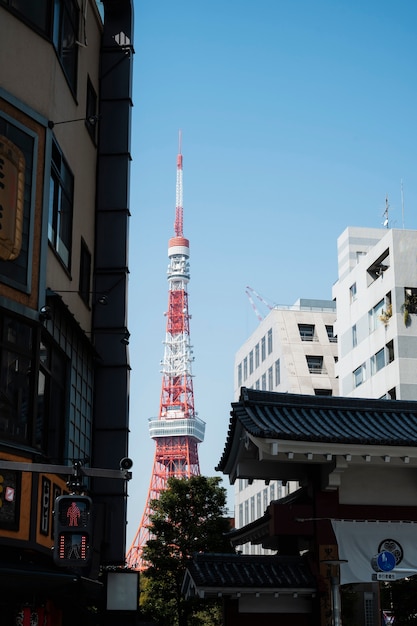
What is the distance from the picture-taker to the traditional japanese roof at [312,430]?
1834cm

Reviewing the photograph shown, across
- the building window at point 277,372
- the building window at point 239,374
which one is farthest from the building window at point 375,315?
the building window at point 239,374

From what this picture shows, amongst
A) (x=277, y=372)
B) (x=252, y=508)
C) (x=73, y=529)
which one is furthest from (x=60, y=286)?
(x=252, y=508)

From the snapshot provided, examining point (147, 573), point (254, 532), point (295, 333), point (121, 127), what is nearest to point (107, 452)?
point (254, 532)

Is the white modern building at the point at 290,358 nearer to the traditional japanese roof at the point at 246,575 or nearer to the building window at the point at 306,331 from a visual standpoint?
the building window at the point at 306,331

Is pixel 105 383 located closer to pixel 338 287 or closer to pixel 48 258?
pixel 48 258

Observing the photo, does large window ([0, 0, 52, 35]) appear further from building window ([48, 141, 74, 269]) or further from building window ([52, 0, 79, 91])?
building window ([48, 141, 74, 269])

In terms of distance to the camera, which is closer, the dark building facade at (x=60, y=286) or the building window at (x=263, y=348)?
the dark building facade at (x=60, y=286)

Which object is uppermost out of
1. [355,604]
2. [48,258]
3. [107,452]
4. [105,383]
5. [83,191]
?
[83,191]

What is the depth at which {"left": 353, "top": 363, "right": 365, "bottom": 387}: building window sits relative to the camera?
64012mm

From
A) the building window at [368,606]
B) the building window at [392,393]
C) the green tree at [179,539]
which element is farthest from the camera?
the building window at [392,393]

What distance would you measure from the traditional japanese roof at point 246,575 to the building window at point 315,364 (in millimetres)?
68612

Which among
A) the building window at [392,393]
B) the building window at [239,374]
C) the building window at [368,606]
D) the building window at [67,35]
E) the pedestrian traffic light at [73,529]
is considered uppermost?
the building window at [239,374]

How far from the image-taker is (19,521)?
1781cm

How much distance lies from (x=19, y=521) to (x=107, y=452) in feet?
25.8
